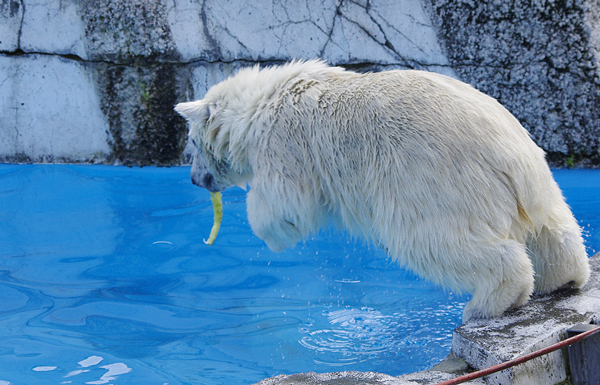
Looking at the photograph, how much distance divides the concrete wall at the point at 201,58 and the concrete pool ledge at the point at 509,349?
3345mm

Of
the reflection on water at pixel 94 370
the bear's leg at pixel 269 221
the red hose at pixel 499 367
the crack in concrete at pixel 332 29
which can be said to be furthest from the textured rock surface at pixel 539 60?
the reflection on water at pixel 94 370

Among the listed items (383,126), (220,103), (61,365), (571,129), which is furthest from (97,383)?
(571,129)

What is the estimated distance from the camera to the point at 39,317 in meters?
3.05

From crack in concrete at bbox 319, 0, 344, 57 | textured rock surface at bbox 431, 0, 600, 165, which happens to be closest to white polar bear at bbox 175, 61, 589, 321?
crack in concrete at bbox 319, 0, 344, 57

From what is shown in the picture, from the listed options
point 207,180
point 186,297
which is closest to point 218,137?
point 207,180

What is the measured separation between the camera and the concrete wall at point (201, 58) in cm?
507

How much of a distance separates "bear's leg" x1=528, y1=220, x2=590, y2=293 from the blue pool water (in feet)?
1.78

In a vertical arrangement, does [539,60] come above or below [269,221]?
above

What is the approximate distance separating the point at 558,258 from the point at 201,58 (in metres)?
4.06

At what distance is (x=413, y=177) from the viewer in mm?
1978

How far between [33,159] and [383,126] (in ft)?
15.0

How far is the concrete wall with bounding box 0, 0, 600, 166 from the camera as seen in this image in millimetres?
5074

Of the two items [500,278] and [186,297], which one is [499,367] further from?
[186,297]

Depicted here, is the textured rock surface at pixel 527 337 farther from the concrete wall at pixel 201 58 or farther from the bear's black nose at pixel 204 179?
the concrete wall at pixel 201 58
